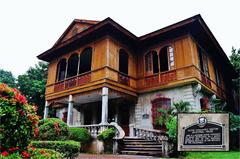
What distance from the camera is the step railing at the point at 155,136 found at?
9.67 metres

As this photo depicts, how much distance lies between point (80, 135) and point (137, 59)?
23.6 ft

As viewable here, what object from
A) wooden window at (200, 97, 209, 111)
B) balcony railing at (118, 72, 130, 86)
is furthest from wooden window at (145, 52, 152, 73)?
wooden window at (200, 97, 209, 111)

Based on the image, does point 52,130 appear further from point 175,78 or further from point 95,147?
point 175,78

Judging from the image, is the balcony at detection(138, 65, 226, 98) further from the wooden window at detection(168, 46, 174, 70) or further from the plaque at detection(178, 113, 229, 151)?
the plaque at detection(178, 113, 229, 151)

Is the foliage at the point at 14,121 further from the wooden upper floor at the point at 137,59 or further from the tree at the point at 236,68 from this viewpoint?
the tree at the point at 236,68

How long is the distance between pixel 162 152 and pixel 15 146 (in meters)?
6.85

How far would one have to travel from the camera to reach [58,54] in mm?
17703

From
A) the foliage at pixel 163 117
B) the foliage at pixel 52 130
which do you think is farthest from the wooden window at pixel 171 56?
the foliage at pixel 52 130

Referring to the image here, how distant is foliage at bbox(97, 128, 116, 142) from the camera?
37.4 ft

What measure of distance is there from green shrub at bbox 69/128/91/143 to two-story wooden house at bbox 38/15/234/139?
134 centimetres

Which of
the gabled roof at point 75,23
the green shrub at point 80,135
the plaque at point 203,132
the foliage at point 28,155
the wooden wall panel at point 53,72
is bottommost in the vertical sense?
the green shrub at point 80,135

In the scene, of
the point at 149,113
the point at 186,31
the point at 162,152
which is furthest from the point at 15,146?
the point at 186,31

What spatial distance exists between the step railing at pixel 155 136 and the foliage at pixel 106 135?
1.82 metres

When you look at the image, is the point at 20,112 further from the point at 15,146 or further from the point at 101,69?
the point at 101,69
